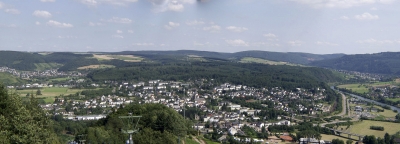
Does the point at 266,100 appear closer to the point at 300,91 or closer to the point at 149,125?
the point at 300,91

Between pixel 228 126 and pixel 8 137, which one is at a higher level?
pixel 8 137

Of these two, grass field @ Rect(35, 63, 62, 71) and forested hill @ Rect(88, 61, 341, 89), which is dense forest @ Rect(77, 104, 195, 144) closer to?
forested hill @ Rect(88, 61, 341, 89)

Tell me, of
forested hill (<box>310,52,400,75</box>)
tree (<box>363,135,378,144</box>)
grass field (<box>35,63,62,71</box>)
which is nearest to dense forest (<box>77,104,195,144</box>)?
tree (<box>363,135,378,144</box>)

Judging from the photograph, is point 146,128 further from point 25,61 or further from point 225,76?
point 25,61

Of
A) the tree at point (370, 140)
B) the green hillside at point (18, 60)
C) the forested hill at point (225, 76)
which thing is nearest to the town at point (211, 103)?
the forested hill at point (225, 76)

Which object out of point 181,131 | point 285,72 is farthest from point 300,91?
point 181,131

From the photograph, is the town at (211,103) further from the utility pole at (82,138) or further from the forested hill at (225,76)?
the utility pole at (82,138)
